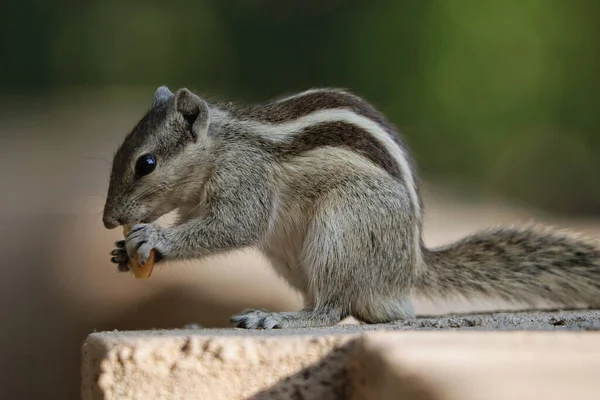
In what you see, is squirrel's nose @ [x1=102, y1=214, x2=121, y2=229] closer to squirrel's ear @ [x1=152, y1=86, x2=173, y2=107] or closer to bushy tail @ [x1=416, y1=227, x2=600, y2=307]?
squirrel's ear @ [x1=152, y1=86, x2=173, y2=107]

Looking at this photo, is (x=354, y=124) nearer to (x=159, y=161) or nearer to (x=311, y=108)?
(x=311, y=108)

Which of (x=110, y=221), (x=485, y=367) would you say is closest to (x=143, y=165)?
(x=110, y=221)

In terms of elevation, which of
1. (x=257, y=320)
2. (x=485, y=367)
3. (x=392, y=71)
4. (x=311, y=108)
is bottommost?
(x=485, y=367)

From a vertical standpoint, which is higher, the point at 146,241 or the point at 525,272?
the point at 146,241

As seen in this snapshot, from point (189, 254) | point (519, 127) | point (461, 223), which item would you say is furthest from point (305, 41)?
point (189, 254)

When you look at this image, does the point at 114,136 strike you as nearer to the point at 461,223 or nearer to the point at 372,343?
the point at 461,223

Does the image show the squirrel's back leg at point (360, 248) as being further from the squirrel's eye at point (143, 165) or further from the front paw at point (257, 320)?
the squirrel's eye at point (143, 165)

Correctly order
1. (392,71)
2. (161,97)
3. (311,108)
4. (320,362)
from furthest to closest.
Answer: (392,71) < (161,97) < (311,108) < (320,362)
